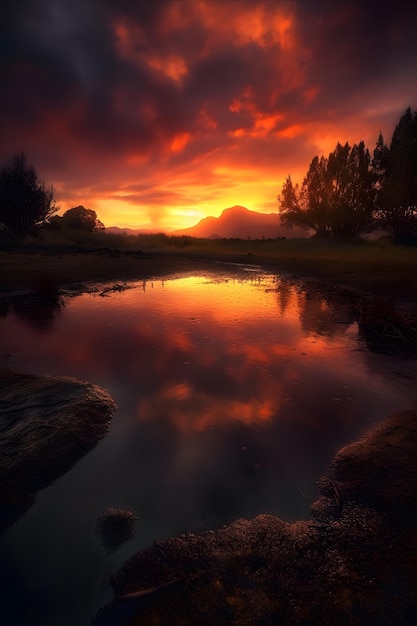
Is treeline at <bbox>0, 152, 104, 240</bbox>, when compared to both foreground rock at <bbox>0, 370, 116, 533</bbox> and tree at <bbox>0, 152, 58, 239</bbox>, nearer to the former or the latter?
tree at <bbox>0, 152, 58, 239</bbox>

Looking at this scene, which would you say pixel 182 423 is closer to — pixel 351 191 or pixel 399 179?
pixel 399 179

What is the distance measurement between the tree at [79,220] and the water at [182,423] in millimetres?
44164

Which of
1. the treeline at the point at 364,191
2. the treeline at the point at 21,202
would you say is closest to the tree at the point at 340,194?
the treeline at the point at 364,191

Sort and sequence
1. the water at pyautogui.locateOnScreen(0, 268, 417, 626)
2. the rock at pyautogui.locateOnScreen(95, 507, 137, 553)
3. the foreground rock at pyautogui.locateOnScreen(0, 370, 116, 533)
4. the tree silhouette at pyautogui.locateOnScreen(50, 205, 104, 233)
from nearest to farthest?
the water at pyautogui.locateOnScreen(0, 268, 417, 626), the rock at pyautogui.locateOnScreen(95, 507, 137, 553), the foreground rock at pyautogui.locateOnScreen(0, 370, 116, 533), the tree silhouette at pyautogui.locateOnScreen(50, 205, 104, 233)

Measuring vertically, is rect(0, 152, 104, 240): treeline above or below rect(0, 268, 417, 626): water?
above

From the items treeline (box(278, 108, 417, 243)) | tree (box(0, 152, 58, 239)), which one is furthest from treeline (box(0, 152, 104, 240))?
treeline (box(278, 108, 417, 243))

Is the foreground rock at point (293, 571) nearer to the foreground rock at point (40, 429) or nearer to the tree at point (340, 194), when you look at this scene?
the foreground rock at point (40, 429)

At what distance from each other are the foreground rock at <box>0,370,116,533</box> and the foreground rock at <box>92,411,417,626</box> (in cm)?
109

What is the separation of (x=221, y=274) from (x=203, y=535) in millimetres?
14138

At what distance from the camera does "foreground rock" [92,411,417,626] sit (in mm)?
1649

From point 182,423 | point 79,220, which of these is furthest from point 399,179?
point 79,220

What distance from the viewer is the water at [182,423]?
2.02 metres

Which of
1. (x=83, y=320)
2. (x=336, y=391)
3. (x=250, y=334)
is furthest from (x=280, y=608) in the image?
(x=83, y=320)

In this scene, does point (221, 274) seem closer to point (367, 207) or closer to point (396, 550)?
point (396, 550)
